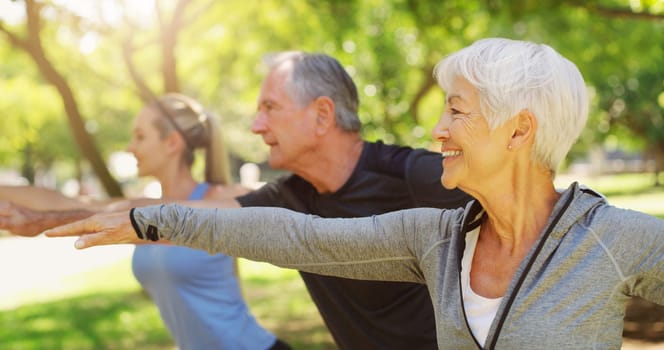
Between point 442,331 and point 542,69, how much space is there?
678mm

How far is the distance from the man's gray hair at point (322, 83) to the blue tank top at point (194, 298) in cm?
108

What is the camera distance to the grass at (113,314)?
9297mm

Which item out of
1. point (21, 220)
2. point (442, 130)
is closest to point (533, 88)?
point (442, 130)

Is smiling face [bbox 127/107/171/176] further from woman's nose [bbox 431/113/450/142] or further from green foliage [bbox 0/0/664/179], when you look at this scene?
green foliage [bbox 0/0/664/179]

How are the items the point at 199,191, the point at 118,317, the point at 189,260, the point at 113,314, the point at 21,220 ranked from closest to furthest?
the point at 21,220 → the point at 189,260 → the point at 199,191 → the point at 118,317 → the point at 113,314

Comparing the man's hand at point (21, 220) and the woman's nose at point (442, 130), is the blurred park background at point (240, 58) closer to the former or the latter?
the man's hand at point (21, 220)

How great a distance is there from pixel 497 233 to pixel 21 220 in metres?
1.78

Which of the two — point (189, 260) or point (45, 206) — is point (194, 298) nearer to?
point (189, 260)

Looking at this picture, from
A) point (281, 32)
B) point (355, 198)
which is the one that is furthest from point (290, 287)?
point (355, 198)

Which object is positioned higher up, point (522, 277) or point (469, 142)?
point (469, 142)

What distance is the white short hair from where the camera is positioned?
6.63 ft

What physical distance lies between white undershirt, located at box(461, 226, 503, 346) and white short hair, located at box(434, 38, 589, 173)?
35cm

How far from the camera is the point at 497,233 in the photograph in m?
2.19

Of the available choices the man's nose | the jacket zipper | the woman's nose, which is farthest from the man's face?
the jacket zipper
